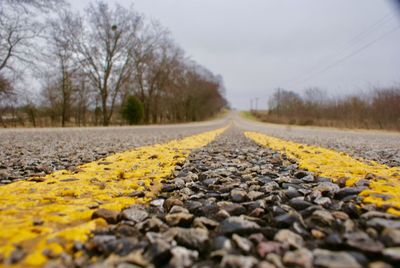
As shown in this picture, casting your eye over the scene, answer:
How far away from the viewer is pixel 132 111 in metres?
27.8

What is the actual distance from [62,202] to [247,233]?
1210 mm

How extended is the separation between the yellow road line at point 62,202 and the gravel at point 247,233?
0.08m

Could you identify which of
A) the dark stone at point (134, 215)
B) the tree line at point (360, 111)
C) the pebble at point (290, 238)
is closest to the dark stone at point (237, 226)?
the pebble at point (290, 238)

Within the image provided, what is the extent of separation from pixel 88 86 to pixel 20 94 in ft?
24.2

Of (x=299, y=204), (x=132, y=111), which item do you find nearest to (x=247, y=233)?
(x=299, y=204)

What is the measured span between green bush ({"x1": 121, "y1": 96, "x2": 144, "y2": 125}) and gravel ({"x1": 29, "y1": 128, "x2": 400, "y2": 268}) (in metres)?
27.5

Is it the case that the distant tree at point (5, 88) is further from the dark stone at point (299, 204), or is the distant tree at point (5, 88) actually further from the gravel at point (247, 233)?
the dark stone at point (299, 204)

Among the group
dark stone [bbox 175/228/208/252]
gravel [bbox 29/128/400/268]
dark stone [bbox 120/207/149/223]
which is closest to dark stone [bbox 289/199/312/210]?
gravel [bbox 29/128/400/268]

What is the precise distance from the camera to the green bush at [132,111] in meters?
27.8

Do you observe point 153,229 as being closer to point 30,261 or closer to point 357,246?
point 30,261

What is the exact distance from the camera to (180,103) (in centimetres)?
4384

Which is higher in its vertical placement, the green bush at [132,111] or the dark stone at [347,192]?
the green bush at [132,111]

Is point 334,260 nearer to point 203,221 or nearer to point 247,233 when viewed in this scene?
point 247,233

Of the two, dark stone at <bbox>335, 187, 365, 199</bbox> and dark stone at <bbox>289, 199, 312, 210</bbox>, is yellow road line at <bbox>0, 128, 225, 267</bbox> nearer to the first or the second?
dark stone at <bbox>289, 199, 312, 210</bbox>
